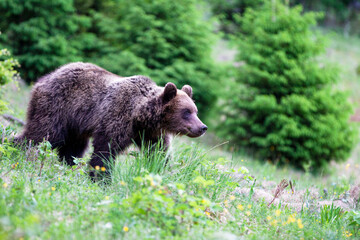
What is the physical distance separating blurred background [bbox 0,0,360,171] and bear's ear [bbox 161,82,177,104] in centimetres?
655

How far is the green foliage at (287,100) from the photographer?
12.3 m

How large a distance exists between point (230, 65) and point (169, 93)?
8503 mm

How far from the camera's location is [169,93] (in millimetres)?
5957

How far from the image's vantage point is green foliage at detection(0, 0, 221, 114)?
12.9 m

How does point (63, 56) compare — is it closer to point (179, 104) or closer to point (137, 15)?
point (137, 15)

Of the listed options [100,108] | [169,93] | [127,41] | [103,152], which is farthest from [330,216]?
[127,41]

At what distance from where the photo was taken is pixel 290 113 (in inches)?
487

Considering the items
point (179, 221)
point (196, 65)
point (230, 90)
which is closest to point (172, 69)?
point (196, 65)

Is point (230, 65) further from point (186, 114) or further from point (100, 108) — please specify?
point (100, 108)

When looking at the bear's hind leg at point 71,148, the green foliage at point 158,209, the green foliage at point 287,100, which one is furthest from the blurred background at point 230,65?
the green foliage at point 158,209

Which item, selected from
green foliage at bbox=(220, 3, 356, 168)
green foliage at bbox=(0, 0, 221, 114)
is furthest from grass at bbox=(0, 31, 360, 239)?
green foliage at bbox=(0, 0, 221, 114)

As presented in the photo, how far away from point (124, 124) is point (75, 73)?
1398 millimetres

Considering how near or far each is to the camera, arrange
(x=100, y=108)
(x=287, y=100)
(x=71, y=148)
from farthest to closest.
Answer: (x=287, y=100) → (x=71, y=148) → (x=100, y=108)

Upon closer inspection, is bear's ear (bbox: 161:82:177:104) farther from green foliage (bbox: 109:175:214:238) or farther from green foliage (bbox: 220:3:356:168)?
green foliage (bbox: 220:3:356:168)
